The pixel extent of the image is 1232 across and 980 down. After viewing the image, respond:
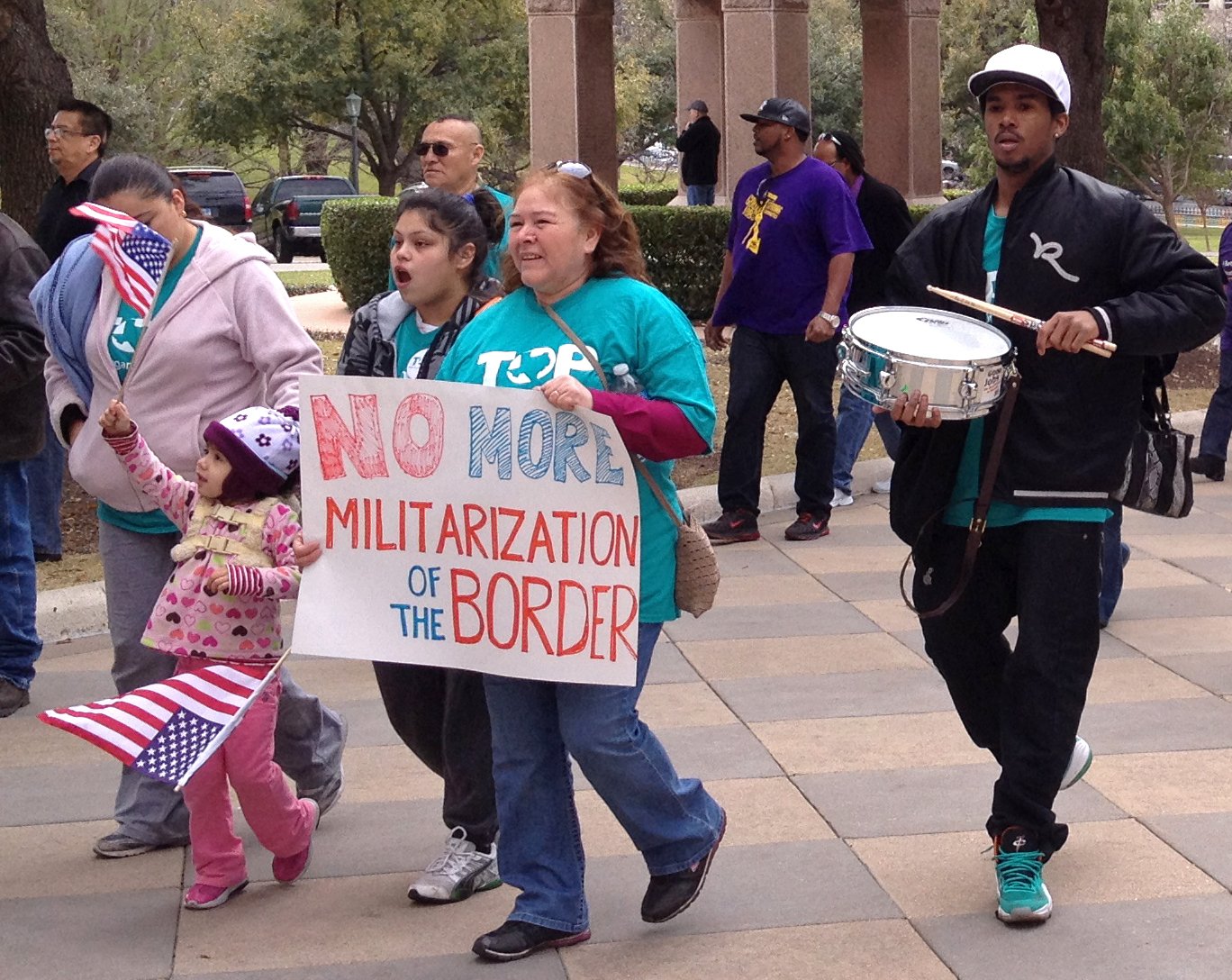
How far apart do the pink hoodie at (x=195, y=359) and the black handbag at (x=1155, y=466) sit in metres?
2.01

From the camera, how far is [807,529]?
8.99 meters

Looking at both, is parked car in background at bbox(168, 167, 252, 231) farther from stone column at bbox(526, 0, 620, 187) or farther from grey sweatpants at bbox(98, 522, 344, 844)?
grey sweatpants at bbox(98, 522, 344, 844)

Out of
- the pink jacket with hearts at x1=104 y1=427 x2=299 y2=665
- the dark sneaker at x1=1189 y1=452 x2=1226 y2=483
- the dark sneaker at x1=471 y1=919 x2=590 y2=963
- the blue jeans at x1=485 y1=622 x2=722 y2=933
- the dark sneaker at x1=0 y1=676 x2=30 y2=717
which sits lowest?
the dark sneaker at x1=1189 y1=452 x2=1226 y2=483

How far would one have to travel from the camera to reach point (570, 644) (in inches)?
157

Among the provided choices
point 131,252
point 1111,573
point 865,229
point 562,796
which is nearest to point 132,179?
point 131,252

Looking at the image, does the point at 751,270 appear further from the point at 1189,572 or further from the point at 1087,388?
the point at 1087,388

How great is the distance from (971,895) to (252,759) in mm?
1730

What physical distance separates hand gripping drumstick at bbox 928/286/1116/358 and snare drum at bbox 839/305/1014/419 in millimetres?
69

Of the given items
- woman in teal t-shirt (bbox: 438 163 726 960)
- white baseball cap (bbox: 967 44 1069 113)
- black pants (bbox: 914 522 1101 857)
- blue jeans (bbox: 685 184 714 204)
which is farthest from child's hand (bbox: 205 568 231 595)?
blue jeans (bbox: 685 184 714 204)

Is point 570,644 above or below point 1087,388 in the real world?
below

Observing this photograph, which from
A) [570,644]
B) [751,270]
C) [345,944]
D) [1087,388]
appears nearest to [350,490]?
[570,644]

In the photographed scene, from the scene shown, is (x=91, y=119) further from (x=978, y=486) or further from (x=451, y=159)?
(x=978, y=486)

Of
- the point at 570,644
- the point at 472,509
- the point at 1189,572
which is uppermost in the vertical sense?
the point at 472,509

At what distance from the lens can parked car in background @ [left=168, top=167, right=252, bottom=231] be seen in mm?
33156
